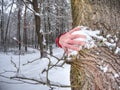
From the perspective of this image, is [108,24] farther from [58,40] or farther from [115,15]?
[58,40]

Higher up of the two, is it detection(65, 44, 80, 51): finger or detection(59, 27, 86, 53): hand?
detection(59, 27, 86, 53): hand

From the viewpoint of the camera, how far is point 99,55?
184 cm

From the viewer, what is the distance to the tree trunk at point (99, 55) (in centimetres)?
180

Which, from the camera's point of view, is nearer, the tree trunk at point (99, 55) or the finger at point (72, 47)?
the tree trunk at point (99, 55)

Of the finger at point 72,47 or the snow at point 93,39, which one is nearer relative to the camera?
the snow at point 93,39

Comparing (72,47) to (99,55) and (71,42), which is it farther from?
(99,55)

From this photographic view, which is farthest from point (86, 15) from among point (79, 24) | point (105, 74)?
point (105, 74)

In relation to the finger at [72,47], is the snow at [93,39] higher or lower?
higher

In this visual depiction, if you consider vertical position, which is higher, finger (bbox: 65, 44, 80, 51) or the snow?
the snow

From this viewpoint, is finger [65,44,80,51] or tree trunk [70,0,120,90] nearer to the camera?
tree trunk [70,0,120,90]

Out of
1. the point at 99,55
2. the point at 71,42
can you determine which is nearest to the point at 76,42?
the point at 71,42

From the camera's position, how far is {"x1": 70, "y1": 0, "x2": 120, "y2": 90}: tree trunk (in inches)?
71.0

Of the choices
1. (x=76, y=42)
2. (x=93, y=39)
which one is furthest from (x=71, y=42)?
(x=93, y=39)

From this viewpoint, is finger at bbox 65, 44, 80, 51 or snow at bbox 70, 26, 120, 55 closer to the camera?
snow at bbox 70, 26, 120, 55
